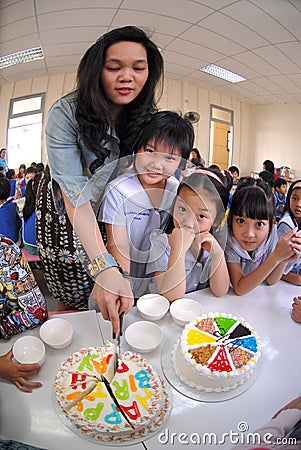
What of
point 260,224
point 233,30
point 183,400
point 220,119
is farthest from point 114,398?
point 260,224

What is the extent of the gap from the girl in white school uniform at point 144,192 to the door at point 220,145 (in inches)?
2.3

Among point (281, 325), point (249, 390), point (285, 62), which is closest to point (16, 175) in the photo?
point (285, 62)

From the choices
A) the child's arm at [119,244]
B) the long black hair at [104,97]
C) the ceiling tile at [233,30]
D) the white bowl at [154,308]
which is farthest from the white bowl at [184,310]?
the ceiling tile at [233,30]

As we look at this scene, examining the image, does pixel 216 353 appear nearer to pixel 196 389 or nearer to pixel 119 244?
pixel 196 389

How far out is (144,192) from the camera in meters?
0.43

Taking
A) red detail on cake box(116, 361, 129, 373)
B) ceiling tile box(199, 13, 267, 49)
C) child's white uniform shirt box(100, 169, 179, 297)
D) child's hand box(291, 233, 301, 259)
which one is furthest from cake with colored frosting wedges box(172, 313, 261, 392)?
ceiling tile box(199, 13, 267, 49)

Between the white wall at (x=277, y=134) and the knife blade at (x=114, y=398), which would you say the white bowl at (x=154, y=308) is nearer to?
the knife blade at (x=114, y=398)

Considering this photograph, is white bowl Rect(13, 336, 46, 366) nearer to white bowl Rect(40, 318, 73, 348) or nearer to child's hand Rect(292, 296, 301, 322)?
white bowl Rect(40, 318, 73, 348)

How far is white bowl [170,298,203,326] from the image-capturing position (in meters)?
0.77

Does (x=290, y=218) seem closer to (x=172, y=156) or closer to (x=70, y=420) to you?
(x=172, y=156)

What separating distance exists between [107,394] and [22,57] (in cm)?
51

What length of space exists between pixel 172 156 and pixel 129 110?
85 millimetres

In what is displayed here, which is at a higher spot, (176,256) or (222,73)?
(222,73)

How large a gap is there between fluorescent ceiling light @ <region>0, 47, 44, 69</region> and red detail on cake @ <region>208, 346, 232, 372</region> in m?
0.59
